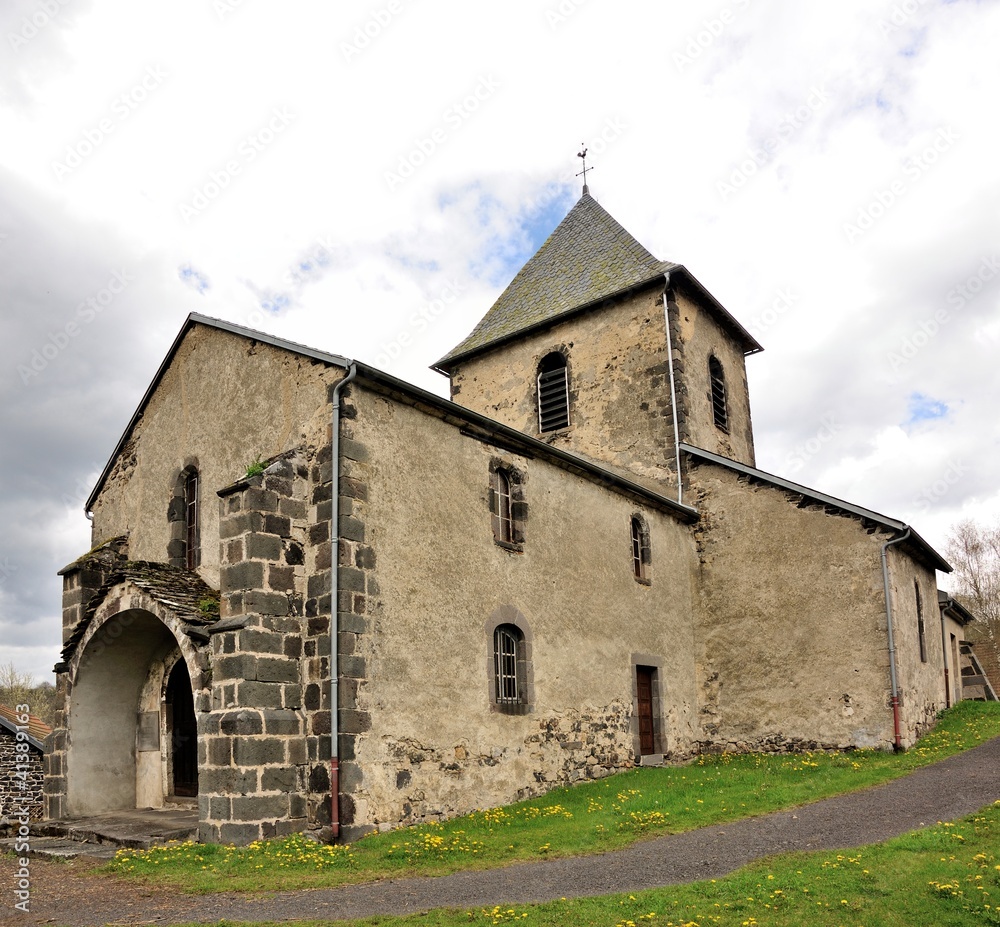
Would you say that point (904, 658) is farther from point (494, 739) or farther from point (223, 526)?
point (223, 526)

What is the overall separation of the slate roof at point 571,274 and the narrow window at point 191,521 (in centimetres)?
912

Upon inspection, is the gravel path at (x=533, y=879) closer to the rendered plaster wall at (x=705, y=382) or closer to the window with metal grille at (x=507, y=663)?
the window with metal grille at (x=507, y=663)

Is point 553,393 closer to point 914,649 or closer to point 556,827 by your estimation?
point 914,649

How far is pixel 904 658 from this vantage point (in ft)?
51.1

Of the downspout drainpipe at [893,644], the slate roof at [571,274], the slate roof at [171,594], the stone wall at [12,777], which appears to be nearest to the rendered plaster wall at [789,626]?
the downspout drainpipe at [893,644]

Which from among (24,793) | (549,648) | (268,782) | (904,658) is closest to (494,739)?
(549,648)

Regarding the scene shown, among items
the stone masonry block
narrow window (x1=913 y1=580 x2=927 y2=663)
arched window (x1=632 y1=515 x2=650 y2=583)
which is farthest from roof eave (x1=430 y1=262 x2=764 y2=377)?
the stone masonry block

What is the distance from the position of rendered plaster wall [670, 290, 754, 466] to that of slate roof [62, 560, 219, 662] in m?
10.0

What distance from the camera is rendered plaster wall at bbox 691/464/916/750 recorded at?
1512cm

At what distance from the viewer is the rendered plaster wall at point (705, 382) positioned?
60.4 ft

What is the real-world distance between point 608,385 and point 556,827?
10808 millimetres

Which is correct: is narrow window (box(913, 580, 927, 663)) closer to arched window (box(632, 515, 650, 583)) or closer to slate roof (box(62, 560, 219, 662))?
arched window (box(632, 515, 650, 583))

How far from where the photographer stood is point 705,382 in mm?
19531

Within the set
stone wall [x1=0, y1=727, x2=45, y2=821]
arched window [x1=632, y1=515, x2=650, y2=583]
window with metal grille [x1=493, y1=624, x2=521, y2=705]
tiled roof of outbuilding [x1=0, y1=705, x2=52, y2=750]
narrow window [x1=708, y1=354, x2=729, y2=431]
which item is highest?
narrow window [x1=708, y1=354, x2=729, y2=431]
